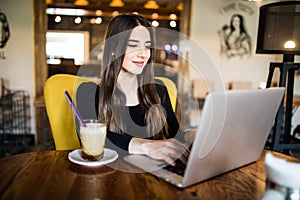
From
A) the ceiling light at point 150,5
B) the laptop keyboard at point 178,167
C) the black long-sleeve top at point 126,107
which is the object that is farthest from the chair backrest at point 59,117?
the ceiling light at point 150,5

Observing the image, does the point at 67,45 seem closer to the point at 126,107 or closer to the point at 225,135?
the point at 126,107

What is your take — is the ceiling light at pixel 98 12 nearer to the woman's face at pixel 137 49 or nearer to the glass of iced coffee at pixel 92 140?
the woman's face at pixel 137 49

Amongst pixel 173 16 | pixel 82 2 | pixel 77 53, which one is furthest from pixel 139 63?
pixel 173 16

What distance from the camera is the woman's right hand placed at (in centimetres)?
91

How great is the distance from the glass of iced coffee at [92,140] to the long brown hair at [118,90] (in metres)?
0.29

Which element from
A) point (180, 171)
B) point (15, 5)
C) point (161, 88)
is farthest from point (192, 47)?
point (180, 171)

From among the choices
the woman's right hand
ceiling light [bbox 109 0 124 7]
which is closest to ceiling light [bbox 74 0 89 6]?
ceiling light [bbox 109 0 124 7]

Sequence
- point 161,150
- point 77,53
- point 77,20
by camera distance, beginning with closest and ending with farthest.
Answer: point 161,150
point 77,53
point 77,20

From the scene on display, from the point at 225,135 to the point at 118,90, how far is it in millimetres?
696

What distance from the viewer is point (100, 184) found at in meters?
0.77

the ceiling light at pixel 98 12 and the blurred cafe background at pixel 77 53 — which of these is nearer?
the blurred cafe background at pixel 77 53

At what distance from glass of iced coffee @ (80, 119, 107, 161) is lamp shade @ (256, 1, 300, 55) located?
124 cm

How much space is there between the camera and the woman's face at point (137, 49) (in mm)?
1225

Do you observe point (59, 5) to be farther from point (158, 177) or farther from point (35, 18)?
point (158, 177)
